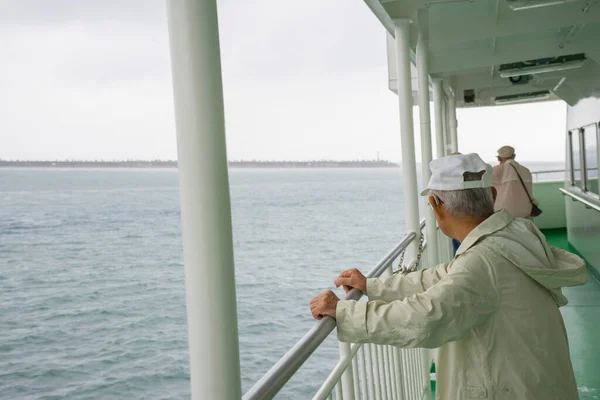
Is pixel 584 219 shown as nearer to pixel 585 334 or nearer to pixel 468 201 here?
pixel 585 334

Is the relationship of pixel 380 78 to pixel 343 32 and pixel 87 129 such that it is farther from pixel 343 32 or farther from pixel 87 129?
pixel 87 129

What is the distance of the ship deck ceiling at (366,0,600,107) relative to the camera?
4.53m

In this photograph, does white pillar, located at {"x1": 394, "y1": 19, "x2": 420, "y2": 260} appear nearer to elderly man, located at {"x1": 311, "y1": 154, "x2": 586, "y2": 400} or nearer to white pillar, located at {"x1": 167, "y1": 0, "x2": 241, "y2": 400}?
elderly man, located at {"x1": 311, "y1": 154, "x2": 586, "y2": 400}

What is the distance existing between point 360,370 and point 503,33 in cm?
397

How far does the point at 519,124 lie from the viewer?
169 ft

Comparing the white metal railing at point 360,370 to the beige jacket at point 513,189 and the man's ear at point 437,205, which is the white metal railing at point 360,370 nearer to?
the man's ear at point 437,205

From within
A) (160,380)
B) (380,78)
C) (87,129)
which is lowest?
(160,380)

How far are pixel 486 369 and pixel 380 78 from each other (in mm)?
86860

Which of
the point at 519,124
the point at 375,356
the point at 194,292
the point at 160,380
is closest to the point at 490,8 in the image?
the point at 375,356

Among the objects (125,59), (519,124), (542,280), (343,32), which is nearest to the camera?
(542,280)

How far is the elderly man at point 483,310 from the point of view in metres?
1.40

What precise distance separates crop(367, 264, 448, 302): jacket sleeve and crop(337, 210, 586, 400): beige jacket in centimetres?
28

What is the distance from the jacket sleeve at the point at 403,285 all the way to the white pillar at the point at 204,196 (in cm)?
76

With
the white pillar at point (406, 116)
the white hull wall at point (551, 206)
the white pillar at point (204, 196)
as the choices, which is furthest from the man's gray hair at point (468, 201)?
the white hull wall at point (551, 206)
